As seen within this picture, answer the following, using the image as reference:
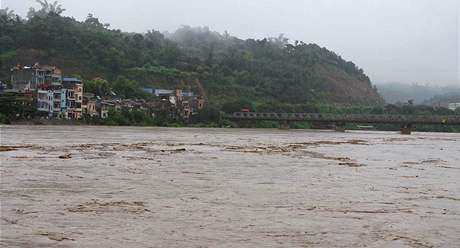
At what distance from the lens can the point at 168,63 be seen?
12631 cm

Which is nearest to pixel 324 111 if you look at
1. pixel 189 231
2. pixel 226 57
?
pixel 226 57

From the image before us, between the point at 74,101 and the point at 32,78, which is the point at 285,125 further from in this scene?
the point at 32,78

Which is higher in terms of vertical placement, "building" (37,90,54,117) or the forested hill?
the forested hill

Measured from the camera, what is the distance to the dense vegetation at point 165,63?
10438 centimetres

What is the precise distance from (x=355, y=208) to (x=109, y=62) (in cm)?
10134

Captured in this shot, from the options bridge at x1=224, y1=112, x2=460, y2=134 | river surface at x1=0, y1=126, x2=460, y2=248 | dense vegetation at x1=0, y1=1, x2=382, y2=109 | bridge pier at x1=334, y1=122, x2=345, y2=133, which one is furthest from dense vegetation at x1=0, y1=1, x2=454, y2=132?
river surface at x1=0, y1=126, x2=460, y2=248

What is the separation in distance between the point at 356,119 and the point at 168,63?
2020 inches

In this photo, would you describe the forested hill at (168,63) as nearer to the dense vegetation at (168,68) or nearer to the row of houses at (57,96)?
the dense vegetation at (168,68)

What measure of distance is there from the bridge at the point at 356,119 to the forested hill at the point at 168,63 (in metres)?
14.7

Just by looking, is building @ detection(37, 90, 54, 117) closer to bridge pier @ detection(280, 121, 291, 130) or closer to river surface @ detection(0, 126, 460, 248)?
bridge pier @ detection(280, 121, 291, 130)

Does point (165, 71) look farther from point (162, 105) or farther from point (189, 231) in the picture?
point (189, 231)

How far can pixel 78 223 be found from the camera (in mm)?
8977

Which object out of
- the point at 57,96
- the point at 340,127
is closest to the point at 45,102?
the point at 57,96

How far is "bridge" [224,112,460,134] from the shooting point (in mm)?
86312
